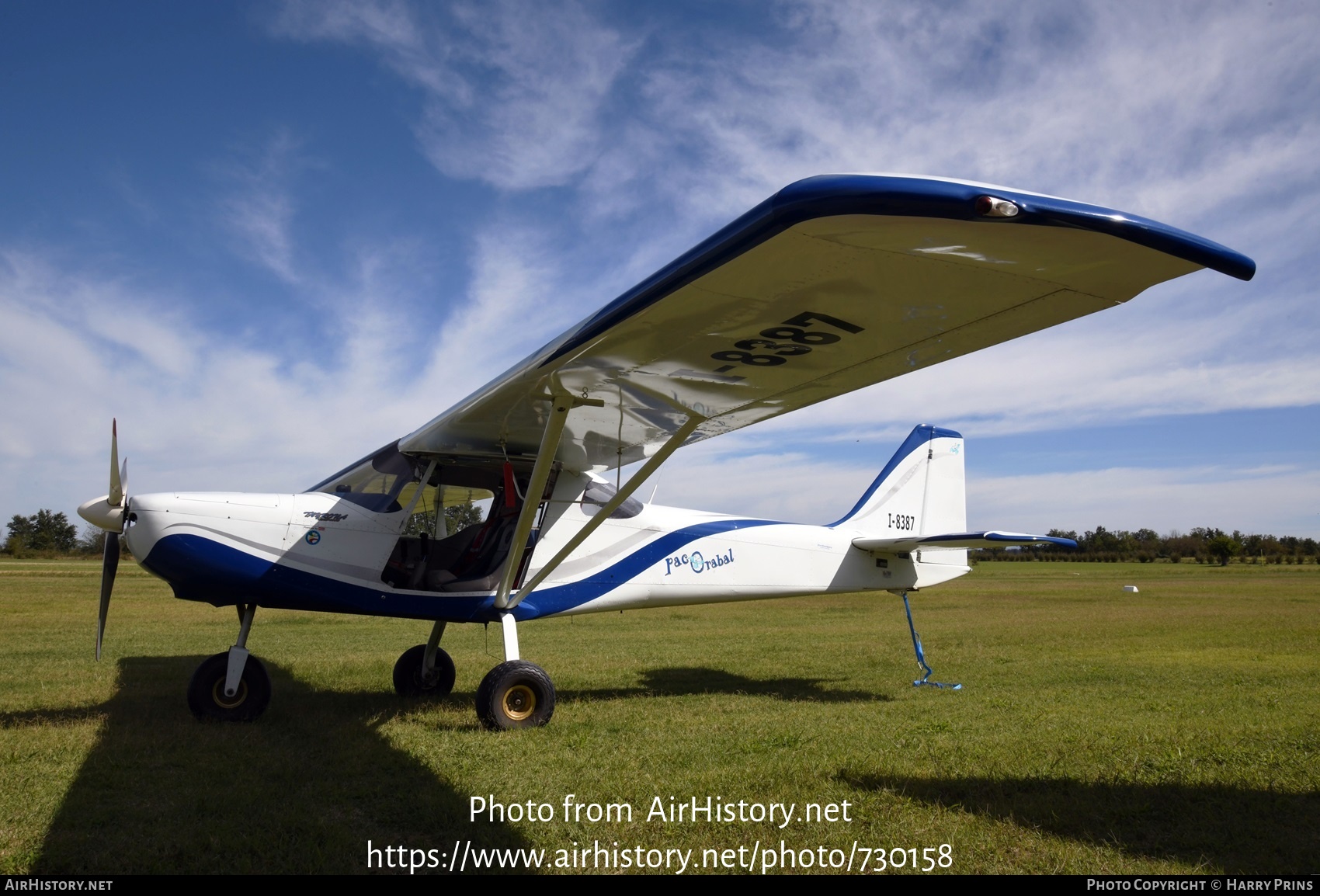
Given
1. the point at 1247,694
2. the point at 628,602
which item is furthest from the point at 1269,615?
the point at 628,602

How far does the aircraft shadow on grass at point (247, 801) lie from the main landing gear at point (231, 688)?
6.7 inches

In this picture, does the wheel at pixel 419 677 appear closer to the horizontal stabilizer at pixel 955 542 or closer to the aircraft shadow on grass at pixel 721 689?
the aircraft shadow on grass at pixel 721 689

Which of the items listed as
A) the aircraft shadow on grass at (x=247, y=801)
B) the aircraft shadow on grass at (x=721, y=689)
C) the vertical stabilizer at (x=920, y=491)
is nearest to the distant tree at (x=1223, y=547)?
the vertical stabilizer at (x=920, y=491)

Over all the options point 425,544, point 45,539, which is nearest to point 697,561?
point 425,544

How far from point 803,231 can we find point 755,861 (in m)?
2.60

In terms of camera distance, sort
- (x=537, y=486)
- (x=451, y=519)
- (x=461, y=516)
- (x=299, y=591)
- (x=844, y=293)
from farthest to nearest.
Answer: (x=461, y=516)
(x=451, y=519)
(x=299, y=591)
(x=537, y=486)
(x=844, y=293)

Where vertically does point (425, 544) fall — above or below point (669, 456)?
below

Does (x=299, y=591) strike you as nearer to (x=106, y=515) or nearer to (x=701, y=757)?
(x=106, y=515)

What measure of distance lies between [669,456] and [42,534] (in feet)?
268

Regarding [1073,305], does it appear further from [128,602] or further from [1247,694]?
[128,602]

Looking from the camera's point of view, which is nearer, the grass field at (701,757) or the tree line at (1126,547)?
the grass field at (701,757)

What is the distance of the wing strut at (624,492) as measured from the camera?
5.55 metres

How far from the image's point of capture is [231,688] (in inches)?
244
